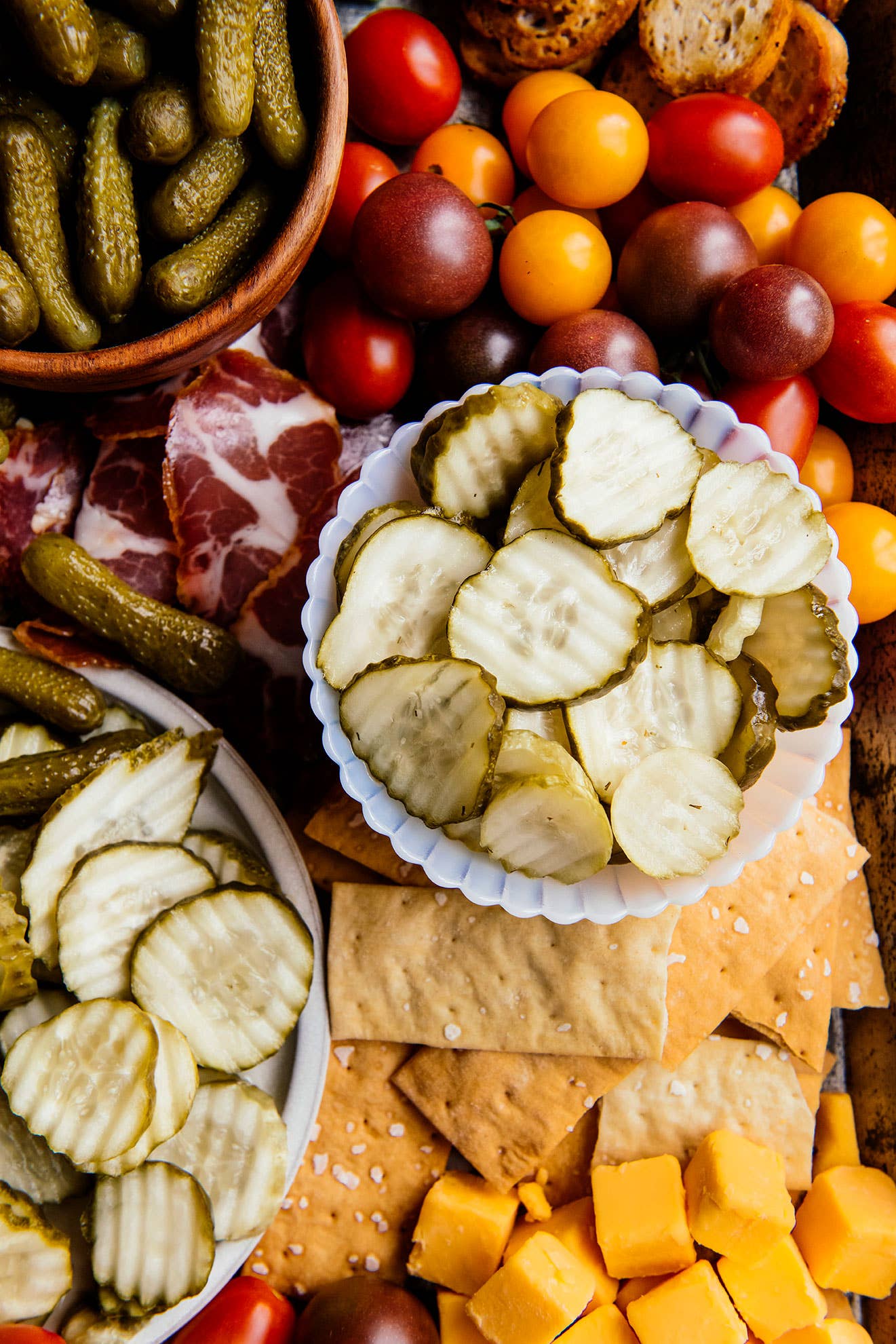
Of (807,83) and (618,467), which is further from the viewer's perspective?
(807,83)

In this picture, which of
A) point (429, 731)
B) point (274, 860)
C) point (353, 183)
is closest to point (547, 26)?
point (353, 183)

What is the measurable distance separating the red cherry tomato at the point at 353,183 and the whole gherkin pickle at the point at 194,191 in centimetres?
24

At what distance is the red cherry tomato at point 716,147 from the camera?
1.13m

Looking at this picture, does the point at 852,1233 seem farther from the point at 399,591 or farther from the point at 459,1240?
the point at 399,591

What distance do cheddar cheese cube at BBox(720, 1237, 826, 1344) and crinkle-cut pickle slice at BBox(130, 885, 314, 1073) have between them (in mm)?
534

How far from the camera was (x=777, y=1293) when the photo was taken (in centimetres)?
111

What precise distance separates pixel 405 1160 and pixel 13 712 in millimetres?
702

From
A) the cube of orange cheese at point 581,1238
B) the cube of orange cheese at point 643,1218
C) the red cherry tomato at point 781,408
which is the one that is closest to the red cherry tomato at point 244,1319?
the cube of orange cheese at point 581,1238

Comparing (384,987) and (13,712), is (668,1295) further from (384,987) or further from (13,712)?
(13,712)

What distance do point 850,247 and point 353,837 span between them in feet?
2.92

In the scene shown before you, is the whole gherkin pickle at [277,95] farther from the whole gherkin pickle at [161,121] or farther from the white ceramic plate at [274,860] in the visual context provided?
the white ceramic plate at [274,860]

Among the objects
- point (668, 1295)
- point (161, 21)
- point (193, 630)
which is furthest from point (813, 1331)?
point (161, 21)

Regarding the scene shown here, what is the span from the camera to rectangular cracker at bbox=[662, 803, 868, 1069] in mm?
1165

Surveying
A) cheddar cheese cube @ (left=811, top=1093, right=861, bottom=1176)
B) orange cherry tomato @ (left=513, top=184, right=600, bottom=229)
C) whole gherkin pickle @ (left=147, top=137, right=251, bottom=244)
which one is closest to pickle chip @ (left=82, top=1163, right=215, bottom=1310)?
cheddar cheese cube @ (left=811, top=1093, right=861, bottom=1176)
